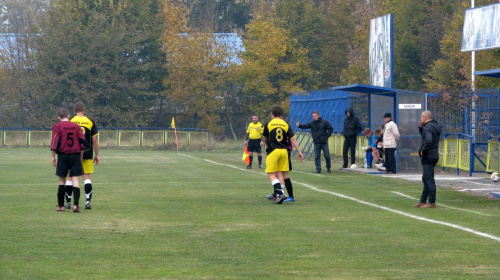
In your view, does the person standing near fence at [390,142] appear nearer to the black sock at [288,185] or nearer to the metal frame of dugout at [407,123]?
the metal frame of dugout at [407,123]

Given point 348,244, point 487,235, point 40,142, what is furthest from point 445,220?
point 40,142

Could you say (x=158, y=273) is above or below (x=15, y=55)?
below

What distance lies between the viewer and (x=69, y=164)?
1278 cm

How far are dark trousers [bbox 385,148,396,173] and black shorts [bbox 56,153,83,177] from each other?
12255 mm

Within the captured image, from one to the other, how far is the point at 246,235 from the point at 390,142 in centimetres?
1326

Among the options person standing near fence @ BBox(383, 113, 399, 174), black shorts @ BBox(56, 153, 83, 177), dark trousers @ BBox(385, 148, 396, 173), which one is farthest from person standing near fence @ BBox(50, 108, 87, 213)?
dark trousers @ BBox(385, 148, 396, 173)

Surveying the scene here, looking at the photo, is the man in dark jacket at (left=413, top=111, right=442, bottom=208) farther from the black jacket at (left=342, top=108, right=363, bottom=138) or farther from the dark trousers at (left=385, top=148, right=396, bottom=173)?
the black jacket at (left=342, top=108, right=363, bottom=138)

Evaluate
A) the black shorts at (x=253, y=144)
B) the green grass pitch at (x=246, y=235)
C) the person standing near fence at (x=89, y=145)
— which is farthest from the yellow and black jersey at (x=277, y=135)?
the black shorts at (x=253, y=144)

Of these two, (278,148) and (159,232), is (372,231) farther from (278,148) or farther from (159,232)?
(278,148)

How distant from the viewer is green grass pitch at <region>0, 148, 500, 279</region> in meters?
7.62

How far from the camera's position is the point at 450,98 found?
27531mm

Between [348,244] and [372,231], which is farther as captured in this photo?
[372,231]

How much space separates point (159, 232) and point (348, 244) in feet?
8.49

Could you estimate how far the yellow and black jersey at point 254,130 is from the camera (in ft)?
83.3
